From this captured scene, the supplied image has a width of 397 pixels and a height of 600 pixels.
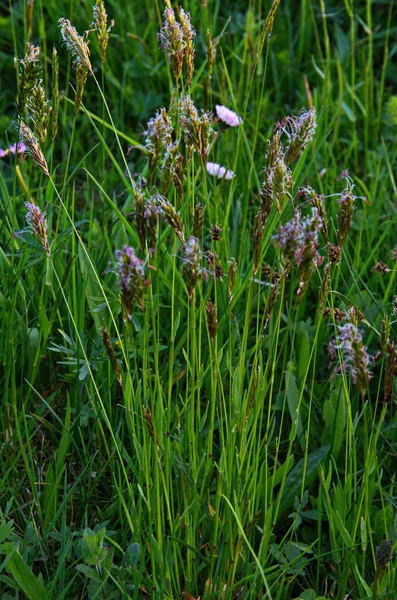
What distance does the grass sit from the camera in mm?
1301

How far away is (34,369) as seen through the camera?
70.4 inches

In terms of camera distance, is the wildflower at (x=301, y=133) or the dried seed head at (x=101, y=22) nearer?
the wildflower at (x=301, y=133)

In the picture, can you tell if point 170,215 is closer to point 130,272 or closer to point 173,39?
point 130,272

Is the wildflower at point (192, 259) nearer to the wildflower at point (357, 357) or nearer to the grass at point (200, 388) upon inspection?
the grass at point (200, 388)

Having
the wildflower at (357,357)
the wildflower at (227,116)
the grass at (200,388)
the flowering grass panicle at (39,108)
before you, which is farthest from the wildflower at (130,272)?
the wildflower at (227,116)

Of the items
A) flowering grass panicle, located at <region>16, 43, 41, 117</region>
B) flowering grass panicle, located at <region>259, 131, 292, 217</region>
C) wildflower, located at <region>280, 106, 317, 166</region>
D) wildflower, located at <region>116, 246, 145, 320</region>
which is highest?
flowering grass panicle, located at <region>16, 43, 41, 117</region>

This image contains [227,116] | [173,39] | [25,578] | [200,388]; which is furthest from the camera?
[227,116]

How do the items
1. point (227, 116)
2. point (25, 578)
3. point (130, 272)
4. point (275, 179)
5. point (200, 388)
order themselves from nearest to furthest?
1. point (130, 272)
2. point (275, 179)
3. point (25, 578)
4. point (200, 388)
5. point (227, 116)

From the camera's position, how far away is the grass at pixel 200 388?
1301 mm

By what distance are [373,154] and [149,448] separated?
1.50 m

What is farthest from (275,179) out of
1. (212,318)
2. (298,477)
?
(298,477)

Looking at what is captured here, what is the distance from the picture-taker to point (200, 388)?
1.64 meters

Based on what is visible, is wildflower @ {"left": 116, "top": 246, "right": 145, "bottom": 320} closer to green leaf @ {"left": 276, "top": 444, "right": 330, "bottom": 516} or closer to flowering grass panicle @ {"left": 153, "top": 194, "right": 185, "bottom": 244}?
flowering grass panicle @ {"left": 153, "top": 194, "right": 185, "bottom": 244}

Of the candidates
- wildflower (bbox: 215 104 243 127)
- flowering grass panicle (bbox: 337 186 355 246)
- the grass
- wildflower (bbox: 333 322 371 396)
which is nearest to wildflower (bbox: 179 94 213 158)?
the grass
